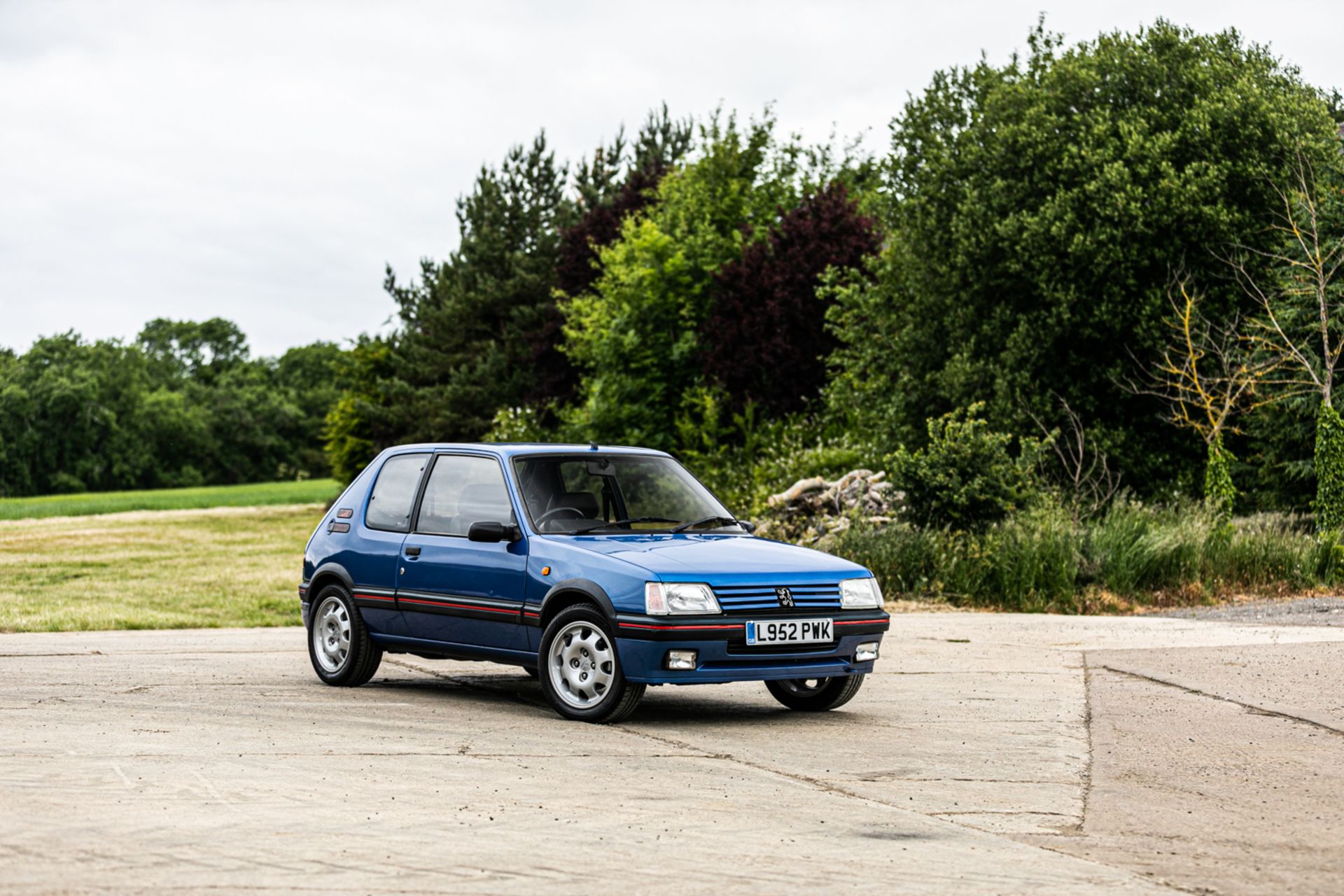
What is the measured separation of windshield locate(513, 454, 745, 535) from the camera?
1059cm

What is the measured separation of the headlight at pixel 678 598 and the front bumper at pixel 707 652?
55 millimetres

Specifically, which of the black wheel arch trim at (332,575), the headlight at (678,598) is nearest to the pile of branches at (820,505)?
the black wheel arch trim at (332,575)

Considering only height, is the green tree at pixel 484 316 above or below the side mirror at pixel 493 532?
above

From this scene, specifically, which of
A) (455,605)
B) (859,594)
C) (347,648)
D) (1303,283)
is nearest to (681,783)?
(859,594)

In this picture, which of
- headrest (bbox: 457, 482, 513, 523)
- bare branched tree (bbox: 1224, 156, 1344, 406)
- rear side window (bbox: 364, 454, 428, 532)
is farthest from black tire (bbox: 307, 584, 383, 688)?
Result: bare branched tree (bbox: 1224, 156, 1344, 406)

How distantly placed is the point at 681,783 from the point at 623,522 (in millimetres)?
3216

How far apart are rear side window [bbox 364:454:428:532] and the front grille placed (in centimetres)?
291

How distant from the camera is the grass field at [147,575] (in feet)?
64.2

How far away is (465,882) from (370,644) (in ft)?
20.2

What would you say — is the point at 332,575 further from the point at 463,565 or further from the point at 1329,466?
the point at 1329,466

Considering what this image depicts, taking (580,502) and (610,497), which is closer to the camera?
(580,502)

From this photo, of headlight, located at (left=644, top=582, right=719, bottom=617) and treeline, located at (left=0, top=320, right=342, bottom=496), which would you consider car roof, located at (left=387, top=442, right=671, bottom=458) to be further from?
treeline, located at (left=0, top=320, right=342, bottom=496)

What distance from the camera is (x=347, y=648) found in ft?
38.2

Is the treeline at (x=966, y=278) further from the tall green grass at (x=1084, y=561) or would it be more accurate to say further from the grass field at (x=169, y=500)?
the grass field at (x=169, y=500)
